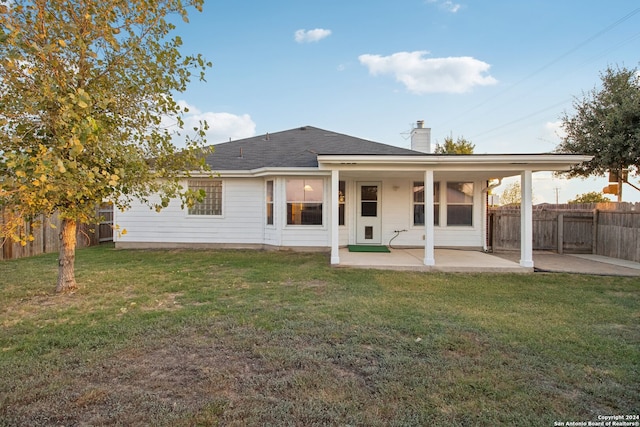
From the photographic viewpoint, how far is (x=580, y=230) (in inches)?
411

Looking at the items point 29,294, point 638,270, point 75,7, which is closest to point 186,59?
point 75,7

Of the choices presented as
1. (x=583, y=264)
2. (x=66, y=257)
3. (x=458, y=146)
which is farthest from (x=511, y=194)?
(x=66, y=257)

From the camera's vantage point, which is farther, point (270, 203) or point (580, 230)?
point (270, 203)

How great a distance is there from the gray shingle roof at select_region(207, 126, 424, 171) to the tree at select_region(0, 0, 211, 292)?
16.2 feet

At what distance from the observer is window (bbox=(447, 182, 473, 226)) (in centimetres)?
1080

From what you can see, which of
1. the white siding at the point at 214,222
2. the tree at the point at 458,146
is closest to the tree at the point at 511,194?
the tree at the point at 458,146

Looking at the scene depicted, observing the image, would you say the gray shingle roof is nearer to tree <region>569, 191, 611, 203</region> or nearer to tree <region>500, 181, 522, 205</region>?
tree <region>569, 191, 611, 203</region>

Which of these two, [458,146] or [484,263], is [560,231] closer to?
[484,263]

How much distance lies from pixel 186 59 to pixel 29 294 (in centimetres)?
476

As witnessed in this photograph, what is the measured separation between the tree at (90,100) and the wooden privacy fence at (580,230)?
996 cm

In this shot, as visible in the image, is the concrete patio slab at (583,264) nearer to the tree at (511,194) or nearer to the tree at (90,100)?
the tree at (90,100)

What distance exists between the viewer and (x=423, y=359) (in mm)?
3154

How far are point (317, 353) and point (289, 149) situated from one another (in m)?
9.74

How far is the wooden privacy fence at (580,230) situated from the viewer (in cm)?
909
